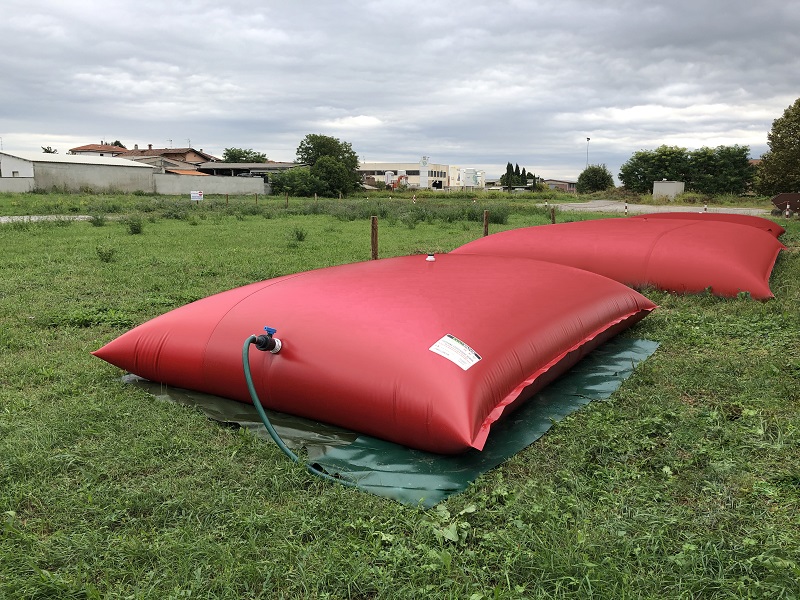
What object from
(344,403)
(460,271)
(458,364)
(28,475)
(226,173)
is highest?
(226,173)

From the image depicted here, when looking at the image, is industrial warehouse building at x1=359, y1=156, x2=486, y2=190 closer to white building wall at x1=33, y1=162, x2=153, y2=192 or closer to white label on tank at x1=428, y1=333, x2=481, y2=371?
white building wall at x1=33, y1=162, x2=153, y2=192

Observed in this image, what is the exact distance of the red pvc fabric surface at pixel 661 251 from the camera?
6906 millimetres

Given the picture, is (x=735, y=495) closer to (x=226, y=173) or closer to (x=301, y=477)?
(x=301, y=477)

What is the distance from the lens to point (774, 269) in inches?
348

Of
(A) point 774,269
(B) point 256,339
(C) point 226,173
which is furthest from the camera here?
(C) point 226,173

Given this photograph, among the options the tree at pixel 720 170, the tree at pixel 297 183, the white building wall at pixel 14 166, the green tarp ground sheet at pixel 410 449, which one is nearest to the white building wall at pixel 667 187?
the tree at pixel 720 170

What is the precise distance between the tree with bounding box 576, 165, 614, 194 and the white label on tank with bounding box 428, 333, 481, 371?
216 ft

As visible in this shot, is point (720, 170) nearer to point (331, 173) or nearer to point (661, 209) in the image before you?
point (661, 209)

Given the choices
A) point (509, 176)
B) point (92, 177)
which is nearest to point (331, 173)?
point (92, 177)

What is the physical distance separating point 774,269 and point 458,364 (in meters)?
7.73

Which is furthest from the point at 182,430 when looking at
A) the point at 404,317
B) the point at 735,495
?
the point at 735,495

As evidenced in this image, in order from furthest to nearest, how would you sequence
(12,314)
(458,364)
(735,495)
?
(12,314), (458,364), (735,495)

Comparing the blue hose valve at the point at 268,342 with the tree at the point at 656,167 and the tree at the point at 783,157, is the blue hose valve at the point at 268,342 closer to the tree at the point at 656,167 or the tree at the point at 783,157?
the tree at the point at 783,157

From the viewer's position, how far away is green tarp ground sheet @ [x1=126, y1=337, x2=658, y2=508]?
287 centimetres
